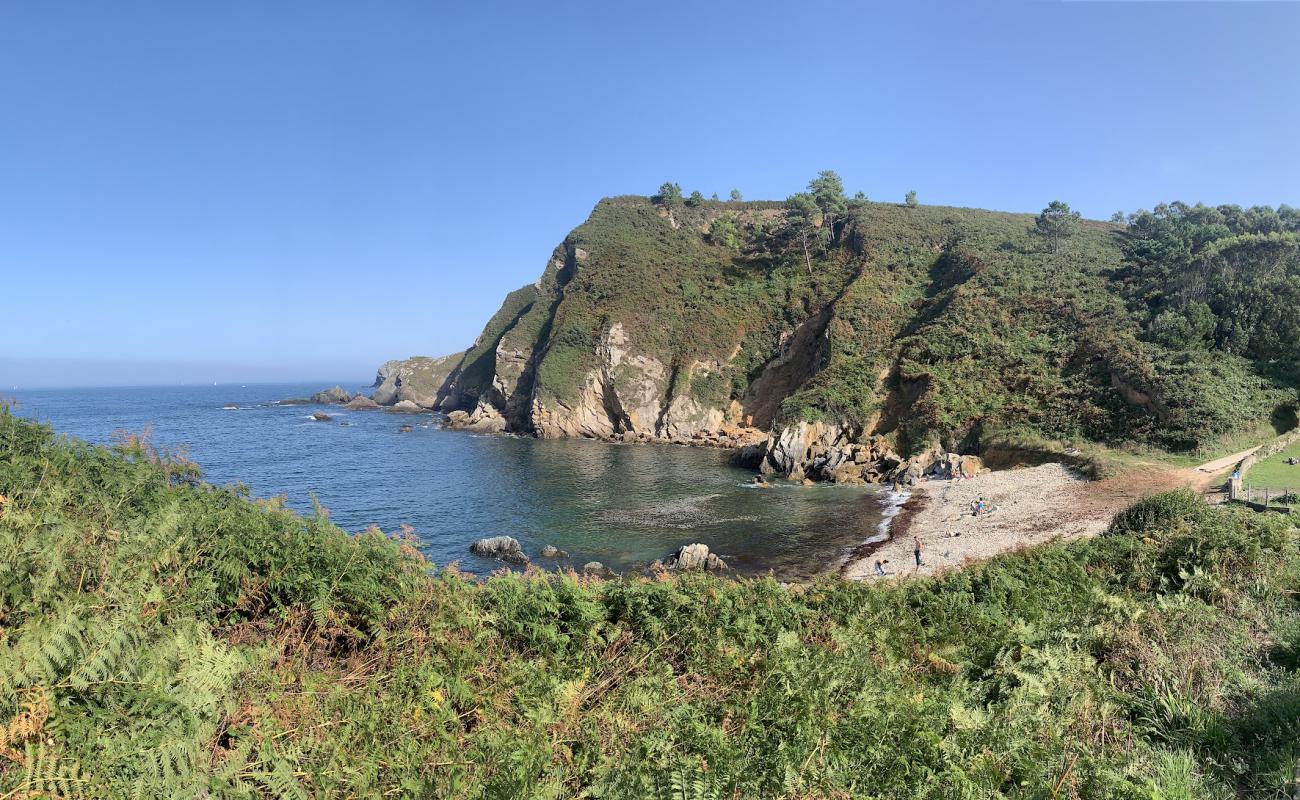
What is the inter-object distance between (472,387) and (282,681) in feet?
291

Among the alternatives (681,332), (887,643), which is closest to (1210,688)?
(887,643)

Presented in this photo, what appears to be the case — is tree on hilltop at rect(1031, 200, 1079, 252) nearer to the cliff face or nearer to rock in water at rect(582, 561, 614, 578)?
the cliff face

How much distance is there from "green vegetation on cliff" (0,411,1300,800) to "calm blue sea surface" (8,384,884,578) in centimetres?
1009

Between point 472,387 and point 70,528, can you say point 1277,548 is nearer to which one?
point 70,528

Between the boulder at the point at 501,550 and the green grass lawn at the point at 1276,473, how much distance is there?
29.5 meters

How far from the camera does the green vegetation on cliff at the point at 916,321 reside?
37.6 metres

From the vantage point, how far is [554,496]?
3762 centimetres

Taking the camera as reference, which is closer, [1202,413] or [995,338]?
[1202,413]

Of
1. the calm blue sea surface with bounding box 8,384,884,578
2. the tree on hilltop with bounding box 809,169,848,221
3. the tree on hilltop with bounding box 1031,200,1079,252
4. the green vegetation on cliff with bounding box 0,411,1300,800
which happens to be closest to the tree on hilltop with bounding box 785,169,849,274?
the tree on hilltop with bounding box 809,169,848,221

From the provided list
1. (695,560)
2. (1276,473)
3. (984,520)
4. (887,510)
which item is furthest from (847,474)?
(1276,473)

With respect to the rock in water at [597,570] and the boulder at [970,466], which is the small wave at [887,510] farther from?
the rock in water at [597,570]

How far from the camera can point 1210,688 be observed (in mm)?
6496

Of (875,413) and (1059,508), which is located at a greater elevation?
(875,413)

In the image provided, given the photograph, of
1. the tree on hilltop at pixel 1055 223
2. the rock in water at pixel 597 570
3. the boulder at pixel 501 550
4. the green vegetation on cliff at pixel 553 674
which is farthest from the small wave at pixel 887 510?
the tree on hilltop at pixel 1055 223
